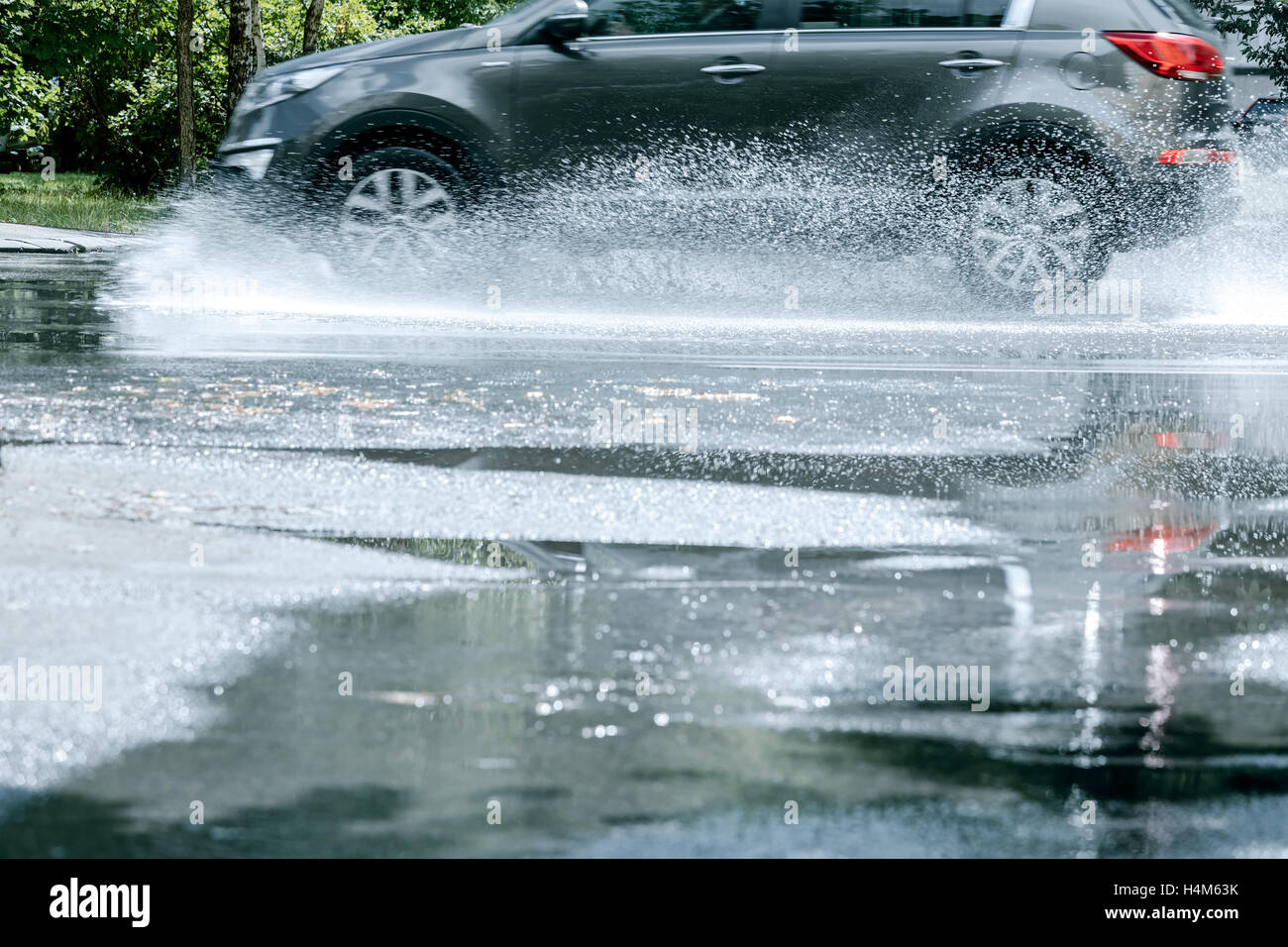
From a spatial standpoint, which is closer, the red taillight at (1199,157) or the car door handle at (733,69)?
the red taillight at (1199,157)

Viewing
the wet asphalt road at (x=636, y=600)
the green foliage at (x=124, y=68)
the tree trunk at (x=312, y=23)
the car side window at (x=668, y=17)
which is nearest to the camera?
the wet asphalt road at (x=636, y=600)

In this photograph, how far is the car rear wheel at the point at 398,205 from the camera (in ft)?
34.9

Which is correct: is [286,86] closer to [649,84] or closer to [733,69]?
[649,84]

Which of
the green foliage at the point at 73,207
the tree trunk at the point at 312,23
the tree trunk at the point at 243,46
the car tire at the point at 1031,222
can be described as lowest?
the car tire at the point at 1031,222

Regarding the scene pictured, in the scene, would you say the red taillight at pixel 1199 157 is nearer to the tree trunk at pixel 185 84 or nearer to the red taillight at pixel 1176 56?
the red taillight at pixel 1176 56

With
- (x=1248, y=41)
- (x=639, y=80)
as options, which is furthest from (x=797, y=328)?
(x=1248, y=41)

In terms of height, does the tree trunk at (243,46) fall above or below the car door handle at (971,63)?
above

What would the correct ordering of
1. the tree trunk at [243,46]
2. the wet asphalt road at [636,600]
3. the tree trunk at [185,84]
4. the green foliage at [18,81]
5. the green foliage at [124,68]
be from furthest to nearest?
the green foliage at [124,68] → the tree trunk at [185,84] → the green foliage at [18,81] → the tree trunk at [243,46] → the wet asphalt road at [636,600]

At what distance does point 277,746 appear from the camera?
10.4 ft

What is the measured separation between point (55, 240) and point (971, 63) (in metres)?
12.3

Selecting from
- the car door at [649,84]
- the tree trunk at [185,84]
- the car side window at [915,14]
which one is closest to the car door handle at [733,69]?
the car door at [649,84]

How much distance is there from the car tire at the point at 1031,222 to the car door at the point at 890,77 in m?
0.38

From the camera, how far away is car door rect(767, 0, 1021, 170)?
10.5m

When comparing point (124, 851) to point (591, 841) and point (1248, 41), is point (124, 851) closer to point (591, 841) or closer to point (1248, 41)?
point (591, 841)
